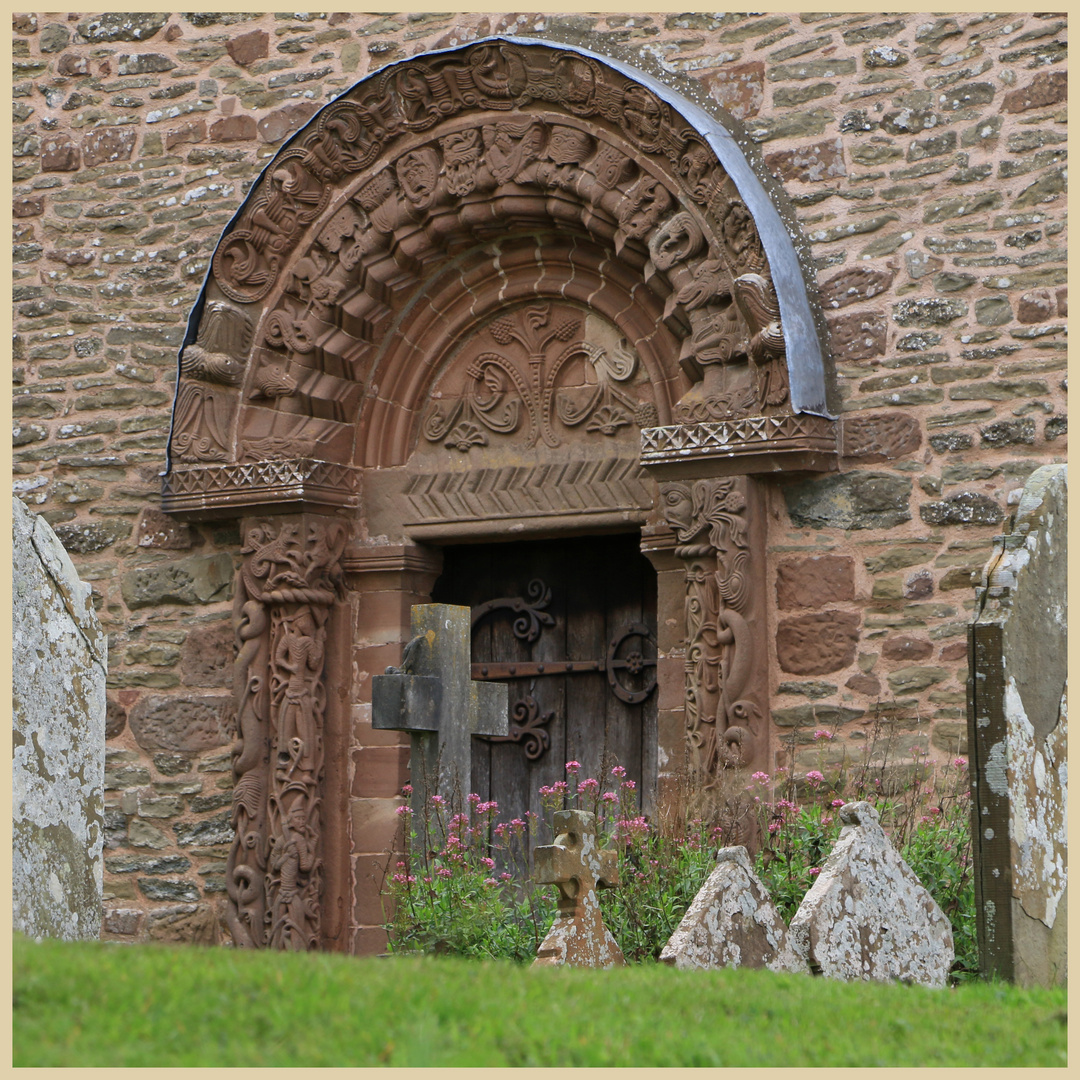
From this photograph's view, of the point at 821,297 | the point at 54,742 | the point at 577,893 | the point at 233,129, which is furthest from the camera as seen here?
the point at 233,129

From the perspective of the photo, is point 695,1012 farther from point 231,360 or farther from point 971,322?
point 231,360

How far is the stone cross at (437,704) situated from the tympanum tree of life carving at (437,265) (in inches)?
69.4

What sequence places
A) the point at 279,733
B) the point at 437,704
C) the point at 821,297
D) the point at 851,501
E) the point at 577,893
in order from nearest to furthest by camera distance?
the point at 577,893 → the point at 437,704 → the point at 851,501 → the point at 821,297 → the point at 279,733

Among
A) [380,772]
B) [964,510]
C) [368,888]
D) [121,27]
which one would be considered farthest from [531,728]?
[121,27]

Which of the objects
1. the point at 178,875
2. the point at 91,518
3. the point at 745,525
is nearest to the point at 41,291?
the point at 91,518

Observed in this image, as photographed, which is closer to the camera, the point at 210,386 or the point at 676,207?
the point at 676,207

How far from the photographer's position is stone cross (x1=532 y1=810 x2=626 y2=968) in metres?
5.10

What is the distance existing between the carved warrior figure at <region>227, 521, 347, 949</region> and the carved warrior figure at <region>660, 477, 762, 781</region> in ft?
6.54

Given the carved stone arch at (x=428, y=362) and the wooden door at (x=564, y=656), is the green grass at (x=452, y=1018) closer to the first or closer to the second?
the carved stone arch at (x=428, y=362)

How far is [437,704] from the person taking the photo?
6.46 metres

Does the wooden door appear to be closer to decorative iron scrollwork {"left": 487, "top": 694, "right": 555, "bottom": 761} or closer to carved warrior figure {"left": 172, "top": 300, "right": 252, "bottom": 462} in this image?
decorative iron scrollwork {"left": 487, "top": 694, "right": 555, "bottom": 761}

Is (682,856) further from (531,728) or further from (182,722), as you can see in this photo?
(182,722)

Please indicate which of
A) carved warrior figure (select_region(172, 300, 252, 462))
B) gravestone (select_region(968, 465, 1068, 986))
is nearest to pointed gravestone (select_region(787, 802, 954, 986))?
gravestone (select_region(968, 465, 1068, 986))

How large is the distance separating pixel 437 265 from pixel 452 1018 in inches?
218
